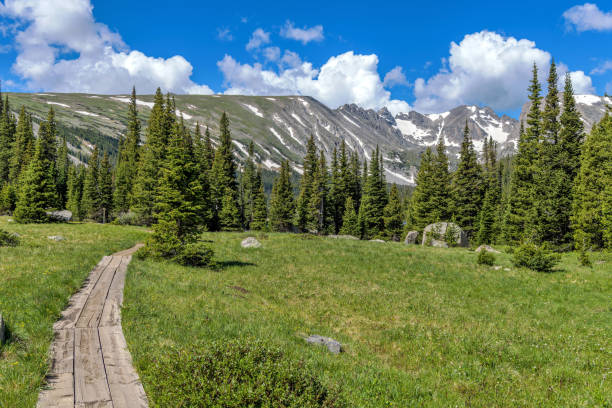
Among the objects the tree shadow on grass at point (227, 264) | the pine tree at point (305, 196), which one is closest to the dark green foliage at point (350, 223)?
the pine tree at point (305, 196)

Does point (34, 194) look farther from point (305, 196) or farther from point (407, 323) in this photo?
point (305, 196)

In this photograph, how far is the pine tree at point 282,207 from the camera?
67.2 metres

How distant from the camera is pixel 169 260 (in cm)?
2192

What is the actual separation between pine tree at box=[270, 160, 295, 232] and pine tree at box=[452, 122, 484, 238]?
104ft

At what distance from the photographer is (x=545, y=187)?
39.0 m

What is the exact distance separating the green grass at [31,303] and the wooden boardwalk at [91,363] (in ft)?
0.80

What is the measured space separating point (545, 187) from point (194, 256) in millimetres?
41289

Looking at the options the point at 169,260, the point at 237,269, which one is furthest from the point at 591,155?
the point at 169,260

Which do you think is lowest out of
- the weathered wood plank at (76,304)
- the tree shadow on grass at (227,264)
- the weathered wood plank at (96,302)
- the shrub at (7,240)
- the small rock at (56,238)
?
the tree shadow on grass at (227,264)

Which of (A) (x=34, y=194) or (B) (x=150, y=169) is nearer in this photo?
(A) (x=34, y=194)

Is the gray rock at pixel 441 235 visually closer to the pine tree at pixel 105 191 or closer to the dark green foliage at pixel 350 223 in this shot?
the dark green foliage at pixel 350 223

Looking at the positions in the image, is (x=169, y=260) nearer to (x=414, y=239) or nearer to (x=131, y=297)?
(x=131, y=297)

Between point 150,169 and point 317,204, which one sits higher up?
point 150,169

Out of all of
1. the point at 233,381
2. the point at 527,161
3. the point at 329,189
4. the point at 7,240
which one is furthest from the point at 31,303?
the point at 329,189
